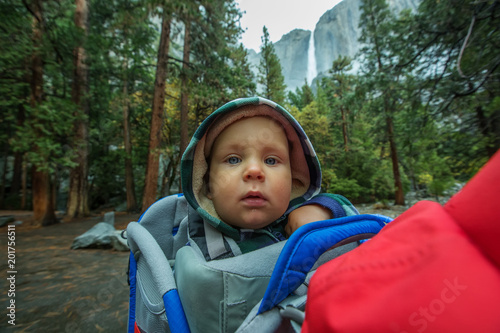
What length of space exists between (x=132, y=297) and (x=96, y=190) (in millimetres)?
16143

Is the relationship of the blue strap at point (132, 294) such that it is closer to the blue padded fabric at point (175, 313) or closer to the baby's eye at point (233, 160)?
the blue padded fabric at point (175, 313)

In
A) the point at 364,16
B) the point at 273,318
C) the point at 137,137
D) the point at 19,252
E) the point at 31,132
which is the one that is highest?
the point at 364,16

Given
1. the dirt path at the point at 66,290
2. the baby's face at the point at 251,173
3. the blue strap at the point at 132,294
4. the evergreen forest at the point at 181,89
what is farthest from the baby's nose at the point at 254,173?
the evergreen forest at the point at 181,89

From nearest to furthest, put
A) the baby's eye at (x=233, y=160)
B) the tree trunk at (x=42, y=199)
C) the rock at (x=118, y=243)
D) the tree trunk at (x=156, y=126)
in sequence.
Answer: the baby's eye at (x=233, y=160) < the rock at (x=118, y=243) < the tree trunk at (x=156, y=126) < the tree trunk at (x=42, y=199)

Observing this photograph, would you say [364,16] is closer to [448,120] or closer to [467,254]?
[448,120]

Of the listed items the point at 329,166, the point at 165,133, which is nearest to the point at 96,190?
the point at 165,133

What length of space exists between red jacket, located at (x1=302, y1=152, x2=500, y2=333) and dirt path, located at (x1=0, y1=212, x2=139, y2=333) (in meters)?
2.26

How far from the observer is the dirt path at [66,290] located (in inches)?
74.0

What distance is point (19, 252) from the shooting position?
409cm

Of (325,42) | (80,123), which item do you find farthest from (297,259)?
(325,42)

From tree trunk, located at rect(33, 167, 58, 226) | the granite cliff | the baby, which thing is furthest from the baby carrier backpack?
the granite cliff

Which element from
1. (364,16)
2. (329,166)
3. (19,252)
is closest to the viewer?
(19,252)

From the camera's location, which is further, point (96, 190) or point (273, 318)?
point (96, 190)

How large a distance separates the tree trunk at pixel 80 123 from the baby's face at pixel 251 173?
629 cm
